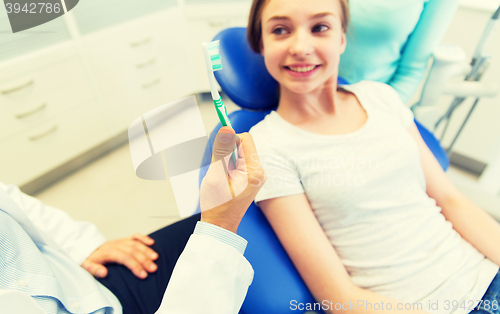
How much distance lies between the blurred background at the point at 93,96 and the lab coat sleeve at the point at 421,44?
0.39 meters

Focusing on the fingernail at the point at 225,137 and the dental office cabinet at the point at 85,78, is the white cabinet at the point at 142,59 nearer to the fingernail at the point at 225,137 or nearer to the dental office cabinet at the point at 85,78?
the dental office cabinet at the point at 85,78

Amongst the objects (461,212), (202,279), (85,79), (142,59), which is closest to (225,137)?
(202,279)

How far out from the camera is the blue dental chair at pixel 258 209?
0.51 m

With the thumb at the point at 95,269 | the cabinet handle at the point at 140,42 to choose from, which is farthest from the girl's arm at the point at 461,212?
the thumb at the point at 95,269

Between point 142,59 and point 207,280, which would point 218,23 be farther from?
point 207,280

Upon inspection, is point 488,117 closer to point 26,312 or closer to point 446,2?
point 446,2

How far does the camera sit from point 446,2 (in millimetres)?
788

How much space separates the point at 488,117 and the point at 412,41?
2.25 feet

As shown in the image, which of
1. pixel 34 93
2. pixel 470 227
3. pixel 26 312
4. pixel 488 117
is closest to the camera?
pixel 26 312

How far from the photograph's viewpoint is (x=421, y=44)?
2.79ft

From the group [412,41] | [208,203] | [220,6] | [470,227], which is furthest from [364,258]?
[220,6]

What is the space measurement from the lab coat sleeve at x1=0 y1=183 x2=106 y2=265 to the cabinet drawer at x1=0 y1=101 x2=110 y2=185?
81 millimetres

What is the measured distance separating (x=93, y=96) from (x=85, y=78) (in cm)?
9

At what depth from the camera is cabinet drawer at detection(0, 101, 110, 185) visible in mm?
420
